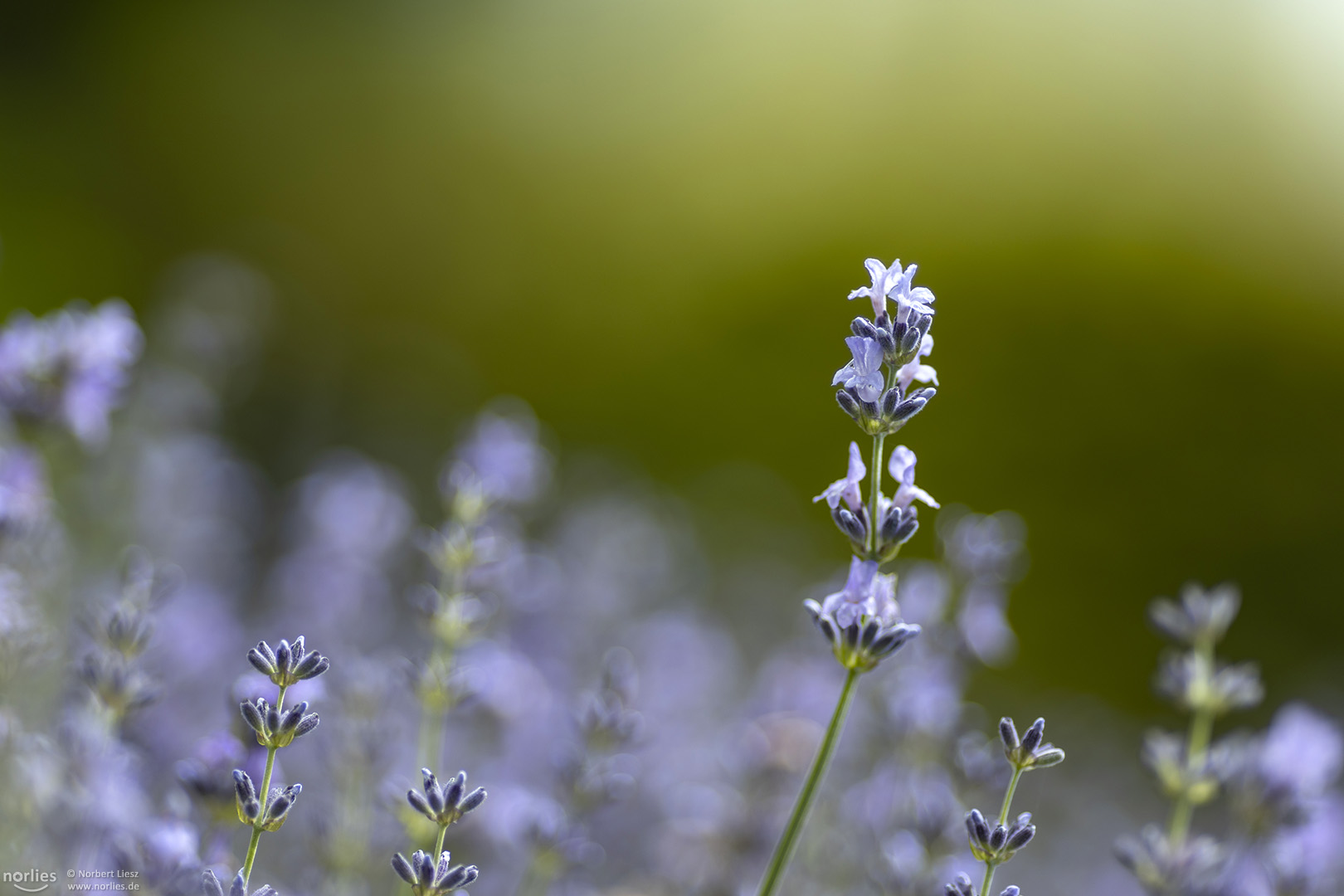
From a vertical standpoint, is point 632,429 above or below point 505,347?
below

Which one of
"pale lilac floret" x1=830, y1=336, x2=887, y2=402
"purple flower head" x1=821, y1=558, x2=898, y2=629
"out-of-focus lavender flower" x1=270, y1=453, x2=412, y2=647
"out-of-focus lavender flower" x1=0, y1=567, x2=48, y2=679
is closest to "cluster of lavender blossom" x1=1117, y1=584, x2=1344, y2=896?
"purple flower head" x1=821, y1=558, x2=898, y2=629

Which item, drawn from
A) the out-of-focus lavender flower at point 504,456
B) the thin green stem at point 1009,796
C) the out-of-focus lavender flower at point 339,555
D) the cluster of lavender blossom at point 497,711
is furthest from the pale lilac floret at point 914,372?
the out-of-focus lavender flower at point 339,555

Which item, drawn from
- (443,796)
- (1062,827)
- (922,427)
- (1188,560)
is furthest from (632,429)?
(443,796)

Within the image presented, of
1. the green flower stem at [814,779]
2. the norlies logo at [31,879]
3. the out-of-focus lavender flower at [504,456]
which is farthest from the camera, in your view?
the out-of-focus lavender flower at [504,456]

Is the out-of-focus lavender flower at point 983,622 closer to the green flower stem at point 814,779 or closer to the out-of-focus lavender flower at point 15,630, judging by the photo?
the green flower stem at point 814,779

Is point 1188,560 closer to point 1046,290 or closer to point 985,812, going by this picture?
point 1046,290

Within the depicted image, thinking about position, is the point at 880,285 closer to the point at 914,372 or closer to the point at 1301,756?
the point at 914,372

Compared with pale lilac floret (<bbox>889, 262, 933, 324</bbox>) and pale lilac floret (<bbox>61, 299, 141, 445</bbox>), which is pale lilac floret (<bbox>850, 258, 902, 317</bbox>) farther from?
pale lilac floret (<bbox>61, 299, 141, 445</bbox>)
